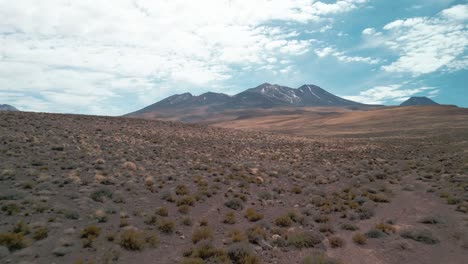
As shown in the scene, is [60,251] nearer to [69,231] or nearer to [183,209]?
[69,231]

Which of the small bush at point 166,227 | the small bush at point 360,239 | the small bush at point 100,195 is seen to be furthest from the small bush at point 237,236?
the small bush at point 100,195

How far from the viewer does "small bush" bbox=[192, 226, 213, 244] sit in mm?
11147

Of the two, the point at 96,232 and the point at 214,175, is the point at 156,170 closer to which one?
the point at 214,175

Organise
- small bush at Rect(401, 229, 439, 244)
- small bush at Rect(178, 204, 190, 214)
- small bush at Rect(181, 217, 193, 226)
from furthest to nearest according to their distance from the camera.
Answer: small bush at Rect(178, 204, 190, 214) < small bush at Rect(181, 217, 193, 226) < small bush at Rect(401, 229, 439, 244)

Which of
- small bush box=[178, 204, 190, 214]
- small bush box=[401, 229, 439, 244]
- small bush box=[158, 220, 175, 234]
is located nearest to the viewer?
small bush box=[158, 220, 175, 234]

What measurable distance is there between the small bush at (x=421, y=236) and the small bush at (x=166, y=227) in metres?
9.18

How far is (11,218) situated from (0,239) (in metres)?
2.05

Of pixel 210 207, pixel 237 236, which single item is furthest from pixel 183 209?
pixel 237 236

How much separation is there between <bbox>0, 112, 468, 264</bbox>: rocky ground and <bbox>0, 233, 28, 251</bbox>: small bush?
0.02 metres

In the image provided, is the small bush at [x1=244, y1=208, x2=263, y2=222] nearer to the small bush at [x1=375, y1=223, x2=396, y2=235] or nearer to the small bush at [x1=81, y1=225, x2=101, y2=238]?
the small bush at [x1=375, y1=223, x2=396, y2=235]

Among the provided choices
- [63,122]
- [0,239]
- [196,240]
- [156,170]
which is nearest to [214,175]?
[156,170]

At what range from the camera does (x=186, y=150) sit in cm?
3253

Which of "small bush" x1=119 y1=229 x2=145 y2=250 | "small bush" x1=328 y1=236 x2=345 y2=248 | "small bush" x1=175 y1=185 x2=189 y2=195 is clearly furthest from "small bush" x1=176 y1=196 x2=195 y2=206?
"small bush" x1=328 y1=236 x2=345 y2=248

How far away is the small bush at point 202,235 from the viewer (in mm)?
11147
